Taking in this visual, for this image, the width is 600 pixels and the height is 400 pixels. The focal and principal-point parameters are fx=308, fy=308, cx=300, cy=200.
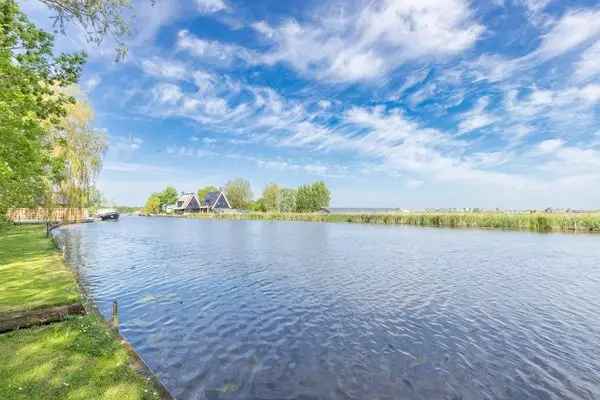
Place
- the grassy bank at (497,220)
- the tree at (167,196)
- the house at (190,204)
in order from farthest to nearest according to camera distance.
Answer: the tree at (167,196) → the house at (190,204) → the grassy bank at (497,220)

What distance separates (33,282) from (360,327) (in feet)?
41.9

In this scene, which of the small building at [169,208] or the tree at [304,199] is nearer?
the tree at [304,199]

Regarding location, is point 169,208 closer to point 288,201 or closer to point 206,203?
point 206,203

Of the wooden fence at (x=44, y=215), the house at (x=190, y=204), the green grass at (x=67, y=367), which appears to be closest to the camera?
the green grass at (x=67, y=367)

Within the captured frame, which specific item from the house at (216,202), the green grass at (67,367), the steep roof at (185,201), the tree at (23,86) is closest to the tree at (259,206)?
the house at (216,202)

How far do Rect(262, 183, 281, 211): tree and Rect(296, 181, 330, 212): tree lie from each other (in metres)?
8.22

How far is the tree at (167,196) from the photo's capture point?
14700 centimetres

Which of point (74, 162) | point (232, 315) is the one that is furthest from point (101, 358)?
point (74, 162)

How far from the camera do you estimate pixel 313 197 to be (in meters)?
115

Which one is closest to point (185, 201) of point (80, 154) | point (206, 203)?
point (206, 203)

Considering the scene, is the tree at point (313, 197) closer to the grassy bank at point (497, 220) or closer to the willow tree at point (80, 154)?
the grassy bank at point (497, 220)

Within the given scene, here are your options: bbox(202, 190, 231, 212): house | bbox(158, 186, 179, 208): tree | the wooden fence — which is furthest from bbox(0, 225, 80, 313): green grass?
bbox(158, 186, 179, 208): tree

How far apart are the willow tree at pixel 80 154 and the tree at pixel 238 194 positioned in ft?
250

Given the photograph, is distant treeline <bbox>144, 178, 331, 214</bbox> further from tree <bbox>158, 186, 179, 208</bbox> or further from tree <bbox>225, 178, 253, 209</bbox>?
tree <bbox>158, 186, 179, 208</bbox>
